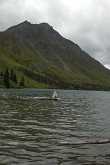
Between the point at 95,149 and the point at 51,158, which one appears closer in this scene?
the point at 51,158

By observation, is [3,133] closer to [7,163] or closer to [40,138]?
[40,138]

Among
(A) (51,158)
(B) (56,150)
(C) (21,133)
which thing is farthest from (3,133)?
(A) (51,158)

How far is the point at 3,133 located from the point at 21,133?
2.03m

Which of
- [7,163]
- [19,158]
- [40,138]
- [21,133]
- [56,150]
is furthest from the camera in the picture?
[21,133]

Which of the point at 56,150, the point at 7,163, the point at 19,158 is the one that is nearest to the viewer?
the point at 7,163

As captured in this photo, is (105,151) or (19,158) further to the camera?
(105,151)

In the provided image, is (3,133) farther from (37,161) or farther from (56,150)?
(37,161)

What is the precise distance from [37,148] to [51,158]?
374 centimetres

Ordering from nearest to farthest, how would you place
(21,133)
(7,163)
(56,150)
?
1. (7,163)
2. (56,150)
3. (21,133)

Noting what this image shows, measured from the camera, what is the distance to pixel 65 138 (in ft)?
124

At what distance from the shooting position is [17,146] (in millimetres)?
31500

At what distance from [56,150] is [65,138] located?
724cm

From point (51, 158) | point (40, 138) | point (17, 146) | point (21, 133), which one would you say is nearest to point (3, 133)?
point (21, 133)

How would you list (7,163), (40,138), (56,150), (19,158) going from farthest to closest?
(40,138), (56,150), (19,158), (7,163)
